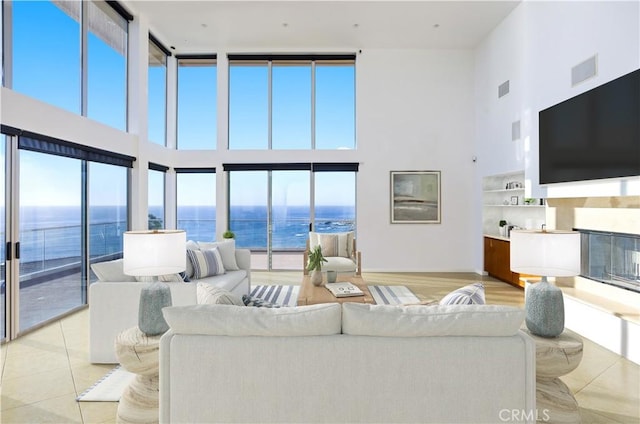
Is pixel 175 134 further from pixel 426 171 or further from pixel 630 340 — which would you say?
pixel 630 340

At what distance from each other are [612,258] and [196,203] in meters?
7.10

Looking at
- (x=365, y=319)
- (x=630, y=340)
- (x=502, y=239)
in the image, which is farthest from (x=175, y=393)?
(x=502, y=239)

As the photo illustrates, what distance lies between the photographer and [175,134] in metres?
7.96

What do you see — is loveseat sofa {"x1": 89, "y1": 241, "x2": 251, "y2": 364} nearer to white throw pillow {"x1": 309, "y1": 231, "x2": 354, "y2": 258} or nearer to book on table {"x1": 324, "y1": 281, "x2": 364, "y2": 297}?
book on table {"x1": 324, "y1": 281, "x2": 364, "y2": 297}

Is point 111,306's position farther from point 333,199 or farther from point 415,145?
point 415,145

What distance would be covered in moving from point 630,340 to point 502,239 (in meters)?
3.25

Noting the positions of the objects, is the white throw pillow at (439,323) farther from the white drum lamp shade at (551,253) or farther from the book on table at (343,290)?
the book on table at (343,290)

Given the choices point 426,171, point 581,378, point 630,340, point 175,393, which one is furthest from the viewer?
point 426,171

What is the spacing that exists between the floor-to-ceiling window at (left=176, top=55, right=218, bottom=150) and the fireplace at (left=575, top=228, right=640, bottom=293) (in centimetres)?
667

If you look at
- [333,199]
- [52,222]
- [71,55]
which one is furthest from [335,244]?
[71,55]

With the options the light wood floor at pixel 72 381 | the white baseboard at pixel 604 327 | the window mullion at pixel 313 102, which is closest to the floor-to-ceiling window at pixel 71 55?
the light wood floor at pixel 72 381

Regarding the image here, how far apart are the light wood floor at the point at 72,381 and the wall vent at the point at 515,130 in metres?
3.37

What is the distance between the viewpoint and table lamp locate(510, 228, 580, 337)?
218 cm

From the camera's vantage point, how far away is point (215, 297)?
7.26 feet
